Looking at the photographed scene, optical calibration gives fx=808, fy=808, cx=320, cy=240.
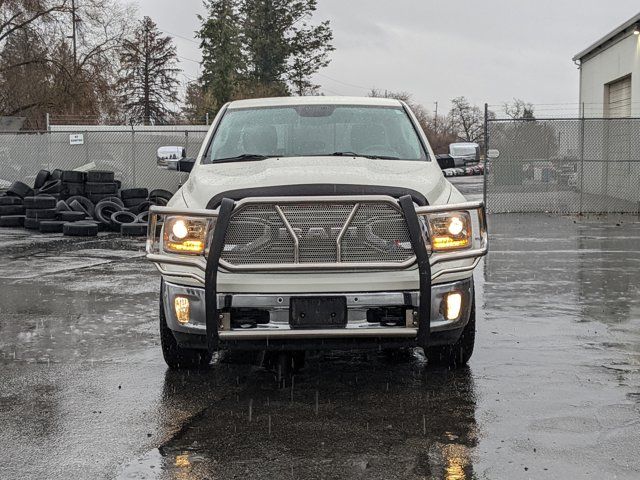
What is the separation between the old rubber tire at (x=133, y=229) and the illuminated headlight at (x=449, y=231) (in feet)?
38.2

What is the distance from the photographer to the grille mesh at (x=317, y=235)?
15.7 ft

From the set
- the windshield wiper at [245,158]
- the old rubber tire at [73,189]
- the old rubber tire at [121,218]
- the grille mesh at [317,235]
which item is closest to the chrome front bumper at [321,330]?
the grille mesh at [317,235]

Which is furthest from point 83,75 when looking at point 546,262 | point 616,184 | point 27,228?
point 546,262

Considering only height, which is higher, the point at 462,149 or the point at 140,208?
the point at 462,149

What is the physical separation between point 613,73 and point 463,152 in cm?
2012

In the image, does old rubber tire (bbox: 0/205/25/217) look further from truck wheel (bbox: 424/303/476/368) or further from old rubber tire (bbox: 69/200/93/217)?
truck wheel (bbox: 424/303/476/368)

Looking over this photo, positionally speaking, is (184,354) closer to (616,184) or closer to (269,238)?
(269,238)

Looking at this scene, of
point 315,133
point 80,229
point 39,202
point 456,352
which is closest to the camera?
point 456,352

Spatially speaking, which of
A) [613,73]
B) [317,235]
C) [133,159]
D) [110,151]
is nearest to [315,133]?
[317,235]

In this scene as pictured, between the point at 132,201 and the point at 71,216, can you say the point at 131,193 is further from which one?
the point at 71,216

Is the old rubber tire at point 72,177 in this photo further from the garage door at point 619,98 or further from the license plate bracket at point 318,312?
the garage door at point 619,98

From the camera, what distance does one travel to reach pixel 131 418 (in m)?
4.62

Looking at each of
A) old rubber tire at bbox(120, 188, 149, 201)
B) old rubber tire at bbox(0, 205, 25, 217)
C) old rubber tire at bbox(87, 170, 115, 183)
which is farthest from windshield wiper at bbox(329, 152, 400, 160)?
old rubber tire at bbox(0, 205, 25, 217)

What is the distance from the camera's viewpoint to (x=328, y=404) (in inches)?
193
